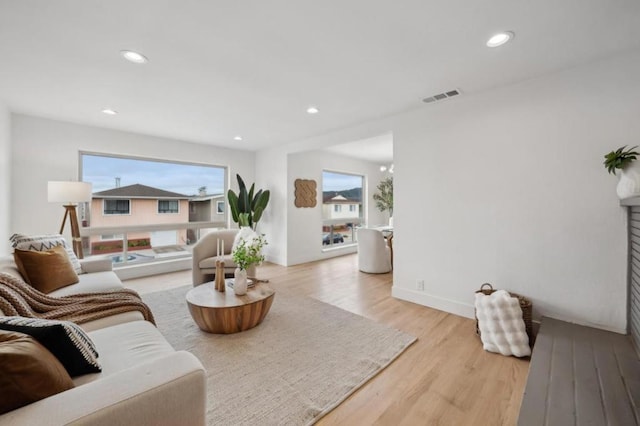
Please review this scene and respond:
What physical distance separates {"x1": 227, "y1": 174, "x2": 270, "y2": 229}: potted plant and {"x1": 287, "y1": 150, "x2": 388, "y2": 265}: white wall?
1.83ft

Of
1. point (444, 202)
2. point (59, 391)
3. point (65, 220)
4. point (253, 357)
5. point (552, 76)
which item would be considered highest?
point (552, 76)

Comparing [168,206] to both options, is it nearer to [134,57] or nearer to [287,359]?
[134,57]

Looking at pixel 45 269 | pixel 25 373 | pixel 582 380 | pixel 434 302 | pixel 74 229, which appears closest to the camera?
pixel 25 373

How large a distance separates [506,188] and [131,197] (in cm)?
539

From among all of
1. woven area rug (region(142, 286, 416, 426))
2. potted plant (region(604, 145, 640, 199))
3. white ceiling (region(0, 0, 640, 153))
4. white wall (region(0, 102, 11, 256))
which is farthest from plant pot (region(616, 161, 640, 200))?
white wall (region(0, 102, 11, 256))

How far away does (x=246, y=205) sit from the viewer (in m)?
5.31

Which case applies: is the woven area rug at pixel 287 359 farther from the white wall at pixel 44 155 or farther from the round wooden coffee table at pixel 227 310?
the white wall at pixel 44 155

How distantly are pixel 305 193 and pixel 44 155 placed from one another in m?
4.03

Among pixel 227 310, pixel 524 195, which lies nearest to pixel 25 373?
pixel 227 310

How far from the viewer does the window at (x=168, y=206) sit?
4.81 meters

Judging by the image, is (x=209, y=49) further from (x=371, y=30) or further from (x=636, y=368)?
(x=636, y=368)

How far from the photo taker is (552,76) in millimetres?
2379

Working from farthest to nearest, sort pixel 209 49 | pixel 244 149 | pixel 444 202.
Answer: pixel 244 149 → pixel 444 202 → pixel 209 49

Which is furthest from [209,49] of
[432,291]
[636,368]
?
[636,368]
